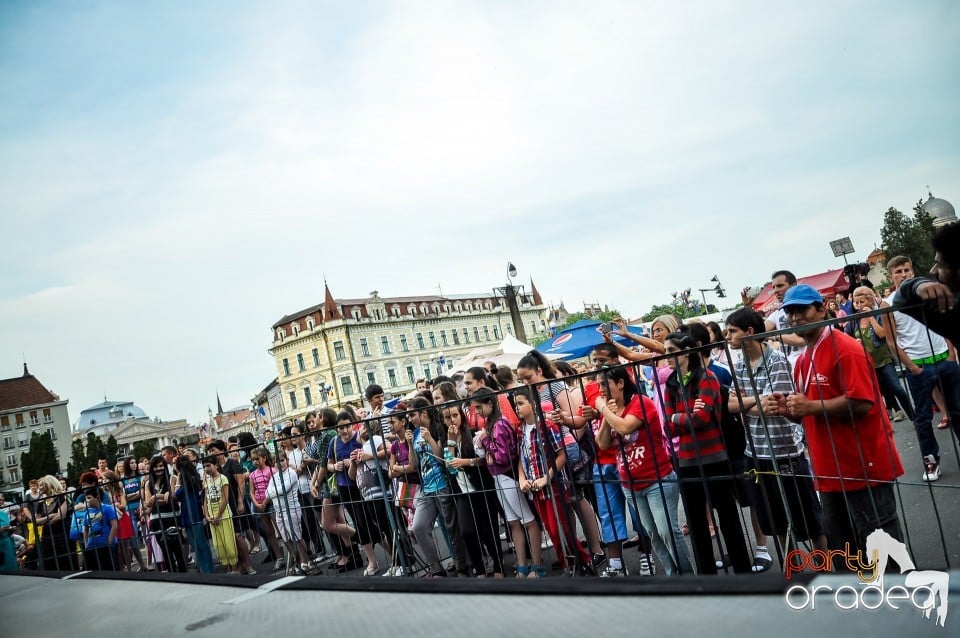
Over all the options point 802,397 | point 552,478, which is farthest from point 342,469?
point 802,397

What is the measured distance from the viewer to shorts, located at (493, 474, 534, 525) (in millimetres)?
5414

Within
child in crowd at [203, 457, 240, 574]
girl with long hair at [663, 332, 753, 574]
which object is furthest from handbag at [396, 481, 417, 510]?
girl with long hair at [663, 332, 753, 574]

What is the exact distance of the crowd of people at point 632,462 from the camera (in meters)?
3.21

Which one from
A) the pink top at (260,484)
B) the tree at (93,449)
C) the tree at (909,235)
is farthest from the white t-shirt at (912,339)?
the tree at (93,449)

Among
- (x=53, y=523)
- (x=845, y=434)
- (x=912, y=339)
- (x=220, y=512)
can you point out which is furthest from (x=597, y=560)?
(x=53, y=523)

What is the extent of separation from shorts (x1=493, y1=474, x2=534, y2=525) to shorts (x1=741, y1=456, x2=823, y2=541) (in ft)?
5.46

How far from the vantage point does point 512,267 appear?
2233 cm

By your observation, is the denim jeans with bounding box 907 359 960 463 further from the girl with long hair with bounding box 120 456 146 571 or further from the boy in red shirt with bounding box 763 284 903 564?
the girl with long hair with bounding box 120 456 146 571

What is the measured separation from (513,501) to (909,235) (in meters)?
56.3

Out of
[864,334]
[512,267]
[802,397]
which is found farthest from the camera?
[512,267]

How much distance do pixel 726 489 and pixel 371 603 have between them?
2399mm

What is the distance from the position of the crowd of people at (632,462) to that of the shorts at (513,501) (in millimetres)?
15

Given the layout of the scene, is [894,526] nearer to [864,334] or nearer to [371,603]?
[864,334]

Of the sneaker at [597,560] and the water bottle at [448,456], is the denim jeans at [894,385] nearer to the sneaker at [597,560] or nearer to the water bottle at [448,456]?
the sneaker at [597,560]
